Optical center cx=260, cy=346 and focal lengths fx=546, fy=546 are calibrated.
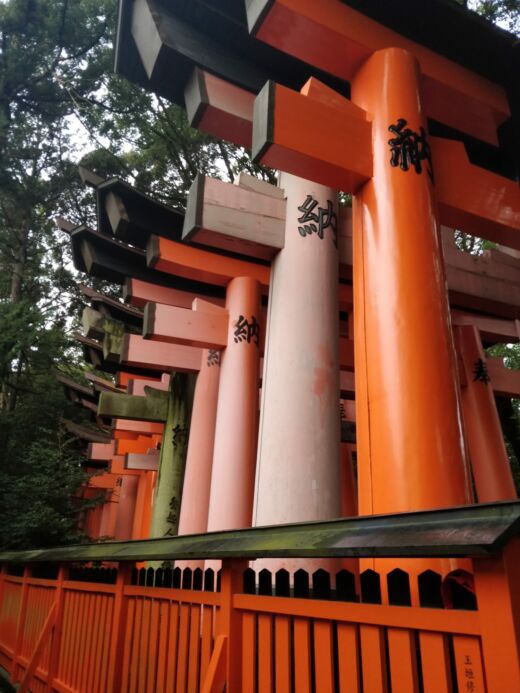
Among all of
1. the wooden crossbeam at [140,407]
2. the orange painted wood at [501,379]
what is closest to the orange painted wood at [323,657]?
the orange painted wood at [501,379]

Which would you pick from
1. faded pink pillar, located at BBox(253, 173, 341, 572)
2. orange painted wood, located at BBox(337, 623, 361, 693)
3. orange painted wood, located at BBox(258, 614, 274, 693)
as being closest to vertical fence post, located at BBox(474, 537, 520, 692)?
orange painted wood, located at BBox(337, 623, 361, 693)

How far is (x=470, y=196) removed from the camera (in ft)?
13.1

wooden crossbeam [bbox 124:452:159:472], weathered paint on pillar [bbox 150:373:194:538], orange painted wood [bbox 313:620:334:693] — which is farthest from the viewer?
wooden crossbeam [bbox 124:452:159:472]

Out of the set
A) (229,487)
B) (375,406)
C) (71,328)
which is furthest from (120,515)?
(375,406)

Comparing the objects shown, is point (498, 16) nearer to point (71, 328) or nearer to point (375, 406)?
point (375, 406)

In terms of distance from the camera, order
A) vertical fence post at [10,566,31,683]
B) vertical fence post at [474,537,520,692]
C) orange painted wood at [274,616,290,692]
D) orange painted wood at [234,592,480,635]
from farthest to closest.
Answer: vertical fence post at [10,566,31,683] < orange painted wood at [274,616,290,692] < orange painted wood at [234,592,480,635] < vertical fence post at [474,537,520,692]

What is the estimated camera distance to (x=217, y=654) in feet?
7.86

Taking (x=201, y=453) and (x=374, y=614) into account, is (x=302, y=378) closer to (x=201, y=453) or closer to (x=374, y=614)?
(x=374, y=614)

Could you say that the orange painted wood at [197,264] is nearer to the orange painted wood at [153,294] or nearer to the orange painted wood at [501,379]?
the orange painted wood at [153,294]

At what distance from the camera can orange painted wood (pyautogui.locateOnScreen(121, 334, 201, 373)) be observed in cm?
743

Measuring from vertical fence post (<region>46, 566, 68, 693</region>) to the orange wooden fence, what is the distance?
0.93 ft

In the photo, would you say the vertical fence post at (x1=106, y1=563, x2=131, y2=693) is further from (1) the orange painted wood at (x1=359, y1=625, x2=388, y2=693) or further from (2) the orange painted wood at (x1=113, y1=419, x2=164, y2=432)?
(2) the orange painted wood at (x1=113, y1=419, x2=164, y2=432)

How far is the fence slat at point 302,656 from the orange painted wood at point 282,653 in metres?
0.04

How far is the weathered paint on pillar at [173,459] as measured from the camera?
8961mm
